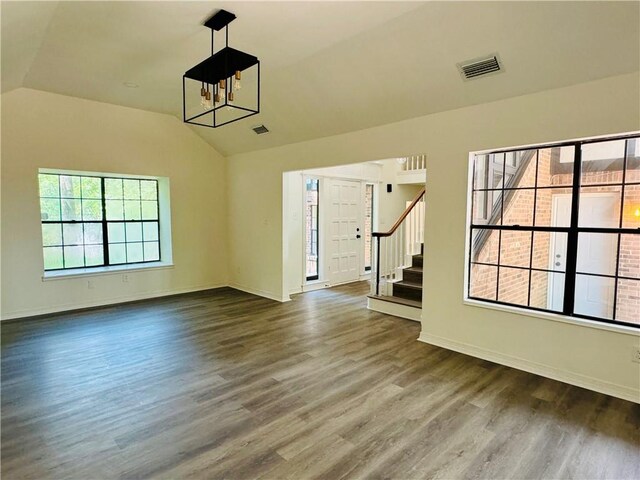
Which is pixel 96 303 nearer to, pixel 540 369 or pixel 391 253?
pixel 391 253

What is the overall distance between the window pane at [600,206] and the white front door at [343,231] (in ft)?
14.0

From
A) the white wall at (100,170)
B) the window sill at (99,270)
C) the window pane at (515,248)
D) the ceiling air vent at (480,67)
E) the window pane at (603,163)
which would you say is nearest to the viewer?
the ceiling air vent at (480,67)

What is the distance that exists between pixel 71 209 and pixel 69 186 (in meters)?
0.36

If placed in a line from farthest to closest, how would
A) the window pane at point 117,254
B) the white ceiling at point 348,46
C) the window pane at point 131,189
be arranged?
the window pane at point 131,189
the window pane at point 117,254
the white ceiling at point 348,46

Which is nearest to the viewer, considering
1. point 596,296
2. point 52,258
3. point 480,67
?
point 480,67

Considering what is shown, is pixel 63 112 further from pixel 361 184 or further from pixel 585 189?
pixel 585 189

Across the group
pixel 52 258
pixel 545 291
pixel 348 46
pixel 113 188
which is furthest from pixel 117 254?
pixel 545 291

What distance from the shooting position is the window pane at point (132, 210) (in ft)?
20.4

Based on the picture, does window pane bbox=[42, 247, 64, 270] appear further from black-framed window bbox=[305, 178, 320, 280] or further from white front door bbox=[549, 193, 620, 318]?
white front door bbox=[549, 193, 620, 318]

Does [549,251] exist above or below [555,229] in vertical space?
below

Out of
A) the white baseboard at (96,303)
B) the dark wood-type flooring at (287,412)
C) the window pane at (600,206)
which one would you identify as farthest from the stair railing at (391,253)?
the white baseboard at (96,303)

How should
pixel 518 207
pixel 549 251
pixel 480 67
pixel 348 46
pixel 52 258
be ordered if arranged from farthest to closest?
pixel 52 258
pixel 549 251
pixel 518 207
pixel 348 46
pixel 480 67

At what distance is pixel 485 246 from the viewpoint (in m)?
3.92

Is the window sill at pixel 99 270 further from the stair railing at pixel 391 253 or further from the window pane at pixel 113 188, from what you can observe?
the stair railing at pixel 391 253
